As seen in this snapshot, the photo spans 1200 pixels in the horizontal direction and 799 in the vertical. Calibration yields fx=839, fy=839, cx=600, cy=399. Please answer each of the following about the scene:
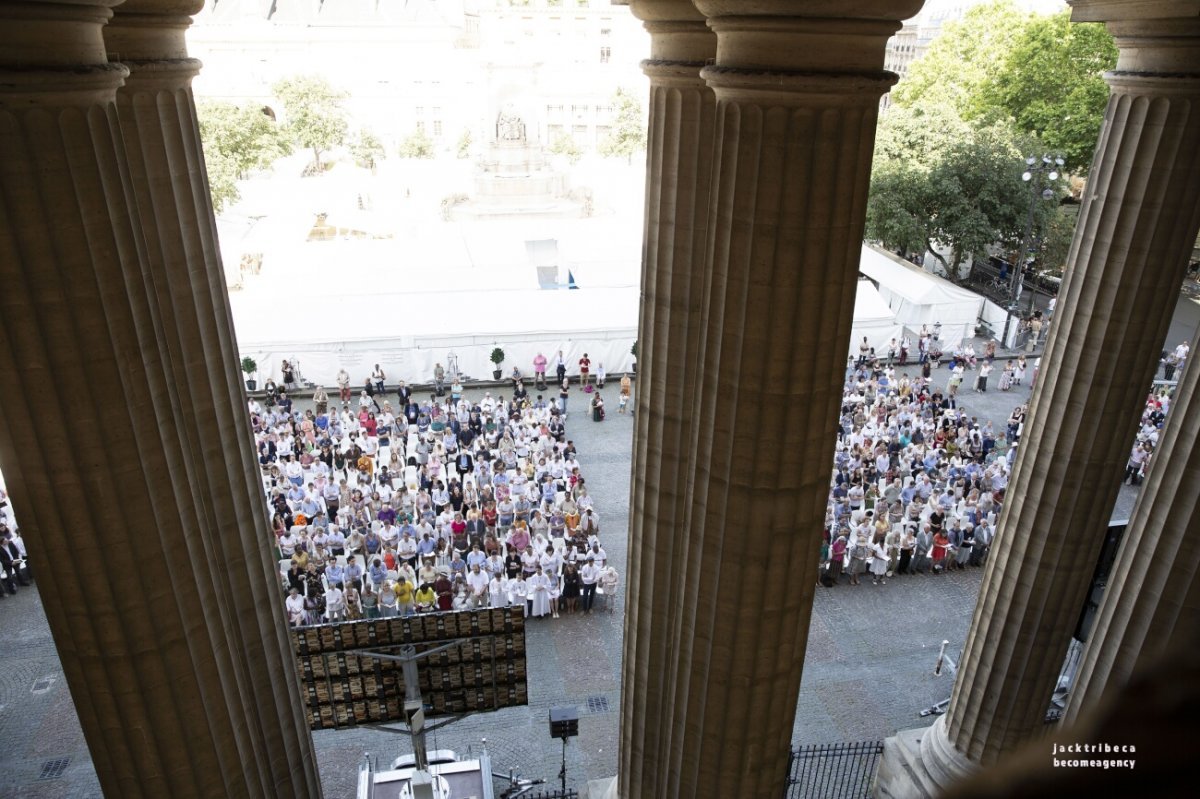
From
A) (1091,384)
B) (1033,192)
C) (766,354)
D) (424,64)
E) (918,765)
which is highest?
(766,354)

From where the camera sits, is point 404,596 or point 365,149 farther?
point 365,149

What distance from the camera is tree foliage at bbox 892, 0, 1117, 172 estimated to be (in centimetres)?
3797

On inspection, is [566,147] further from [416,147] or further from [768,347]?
[768,347]

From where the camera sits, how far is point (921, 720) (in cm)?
A: 1502

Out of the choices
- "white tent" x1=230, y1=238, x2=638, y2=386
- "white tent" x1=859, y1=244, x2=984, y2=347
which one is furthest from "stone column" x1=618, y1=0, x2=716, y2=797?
"white tent" x1=859, y1=244, x2=984, y2=347

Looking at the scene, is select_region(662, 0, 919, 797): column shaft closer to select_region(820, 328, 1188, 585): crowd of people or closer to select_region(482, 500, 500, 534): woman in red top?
select_region(820, 328, 1188, 585): crowd of people

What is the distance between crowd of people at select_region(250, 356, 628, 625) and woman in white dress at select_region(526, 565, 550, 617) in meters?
0.02

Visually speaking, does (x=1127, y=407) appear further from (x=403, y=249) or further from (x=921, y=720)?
(x=403, y=249)

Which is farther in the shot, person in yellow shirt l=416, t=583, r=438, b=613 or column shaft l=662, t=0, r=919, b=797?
person in yellow shirt l=416, t=583, r=438, b=613

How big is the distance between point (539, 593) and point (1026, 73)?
36878 mm

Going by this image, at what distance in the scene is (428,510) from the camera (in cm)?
1894

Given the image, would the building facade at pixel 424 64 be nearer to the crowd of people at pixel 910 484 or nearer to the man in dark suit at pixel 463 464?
the crowd of people at pixel 910 484

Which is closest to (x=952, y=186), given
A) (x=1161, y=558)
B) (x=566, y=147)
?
(x=1161, y=558)

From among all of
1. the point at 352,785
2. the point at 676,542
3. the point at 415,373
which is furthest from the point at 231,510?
the point at 415,373
